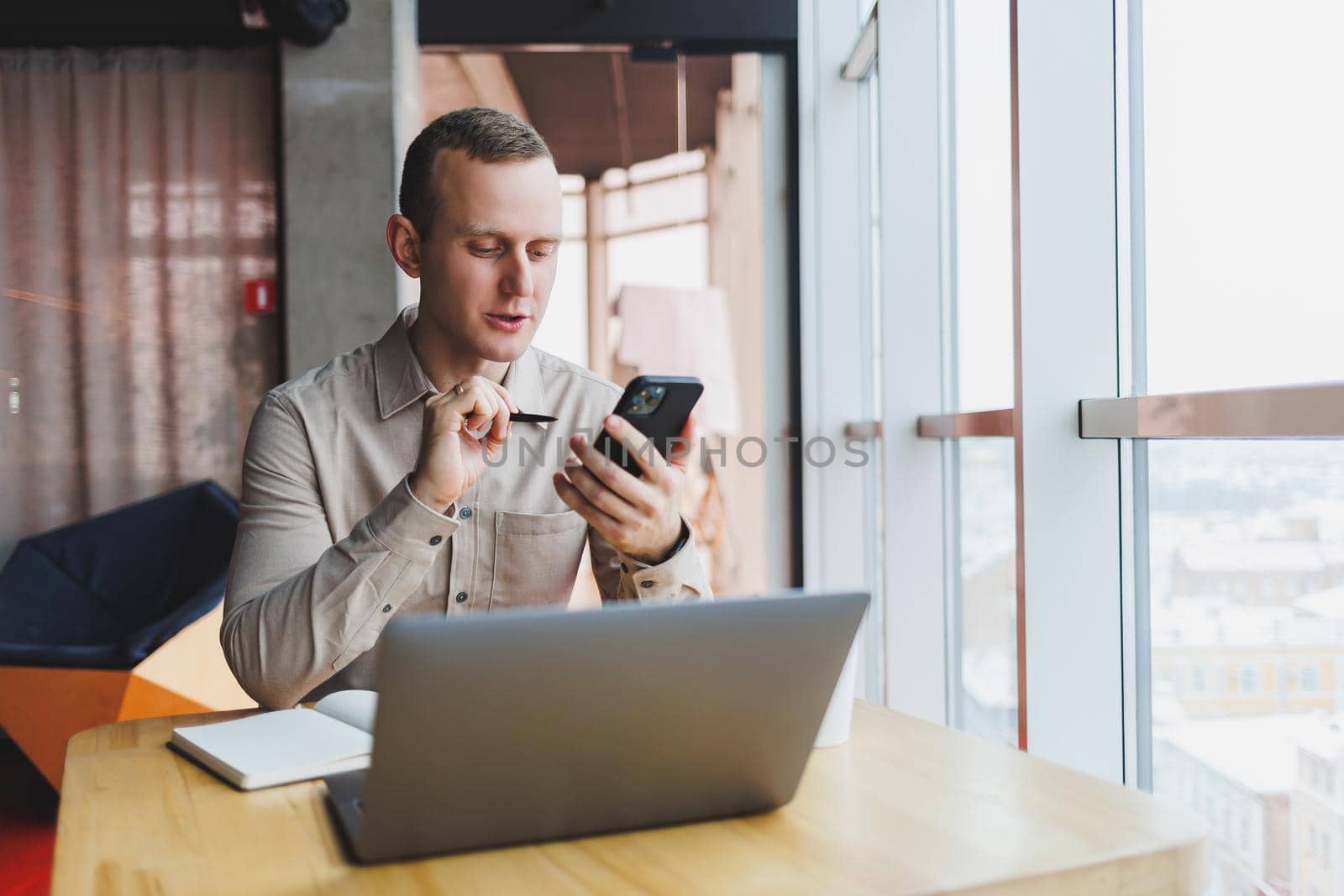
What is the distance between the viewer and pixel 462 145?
1505 mm

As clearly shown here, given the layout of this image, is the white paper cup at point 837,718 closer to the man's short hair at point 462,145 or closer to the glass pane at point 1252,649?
the glass pane at point 1252,649

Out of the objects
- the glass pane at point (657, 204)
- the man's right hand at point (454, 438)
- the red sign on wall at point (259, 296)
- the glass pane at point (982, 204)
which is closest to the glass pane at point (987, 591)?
the glass pane at point (982, 204)

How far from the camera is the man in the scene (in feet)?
3.90

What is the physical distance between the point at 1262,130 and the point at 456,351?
3.76 feet

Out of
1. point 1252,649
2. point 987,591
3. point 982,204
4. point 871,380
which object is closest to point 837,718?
point 1252,649

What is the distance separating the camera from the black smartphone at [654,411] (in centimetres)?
111

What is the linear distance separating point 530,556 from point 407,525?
43 centimetres

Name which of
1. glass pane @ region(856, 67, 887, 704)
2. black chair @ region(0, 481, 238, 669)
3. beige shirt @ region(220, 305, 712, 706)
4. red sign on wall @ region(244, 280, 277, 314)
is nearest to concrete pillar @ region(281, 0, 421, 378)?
red sign on wall @ region(244, 280, 277, 314)

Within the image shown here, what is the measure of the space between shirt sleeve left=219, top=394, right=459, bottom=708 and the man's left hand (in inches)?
6.6

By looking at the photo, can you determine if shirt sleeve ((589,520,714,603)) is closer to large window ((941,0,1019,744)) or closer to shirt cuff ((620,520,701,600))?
shirt cuff ((620,520,701,600))

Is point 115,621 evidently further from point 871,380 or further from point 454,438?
point 454,438

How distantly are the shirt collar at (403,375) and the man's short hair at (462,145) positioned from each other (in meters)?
0.17

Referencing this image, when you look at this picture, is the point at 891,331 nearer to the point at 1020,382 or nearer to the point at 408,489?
the point at 1020,382

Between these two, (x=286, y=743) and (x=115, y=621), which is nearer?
(x=286, y=743)
